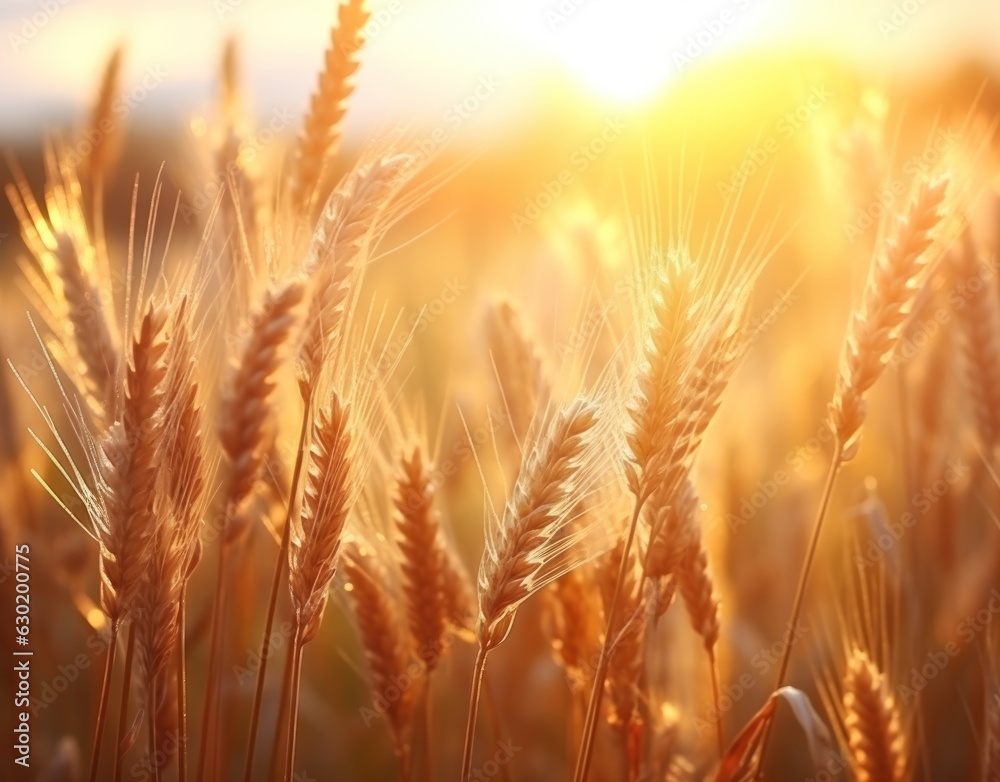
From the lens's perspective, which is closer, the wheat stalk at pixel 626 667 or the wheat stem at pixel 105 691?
the wheat stem at pixel 105 691

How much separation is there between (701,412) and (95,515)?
948 mm

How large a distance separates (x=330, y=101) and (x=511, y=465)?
882 mm

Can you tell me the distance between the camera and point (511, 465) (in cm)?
196

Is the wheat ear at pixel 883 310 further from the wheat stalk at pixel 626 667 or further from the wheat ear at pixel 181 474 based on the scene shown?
the wheat ear at pixel 181 474

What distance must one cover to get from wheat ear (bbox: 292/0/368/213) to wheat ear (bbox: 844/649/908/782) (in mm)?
1350

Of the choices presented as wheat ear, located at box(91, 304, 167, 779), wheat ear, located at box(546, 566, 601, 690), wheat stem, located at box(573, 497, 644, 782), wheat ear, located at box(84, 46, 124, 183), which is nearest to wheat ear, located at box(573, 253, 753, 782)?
wheat stem, located at box(573, 497, 644, 782)

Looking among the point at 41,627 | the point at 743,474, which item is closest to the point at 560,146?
the point at 743,474

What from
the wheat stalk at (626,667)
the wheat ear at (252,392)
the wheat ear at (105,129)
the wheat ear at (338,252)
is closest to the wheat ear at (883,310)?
the wheat stalk at (626,667)

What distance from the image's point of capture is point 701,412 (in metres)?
1.29

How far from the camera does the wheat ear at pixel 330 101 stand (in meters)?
1.61

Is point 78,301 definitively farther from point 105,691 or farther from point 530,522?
point 530,522

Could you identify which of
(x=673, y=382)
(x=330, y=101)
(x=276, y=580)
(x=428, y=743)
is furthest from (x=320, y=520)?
(x=330, y=101)

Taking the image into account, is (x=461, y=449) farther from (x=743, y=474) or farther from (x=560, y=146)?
(x=560, y=146)

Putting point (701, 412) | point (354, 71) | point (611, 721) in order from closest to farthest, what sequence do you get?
point (701, 412) < point (611, 721) < point (354, 71)
